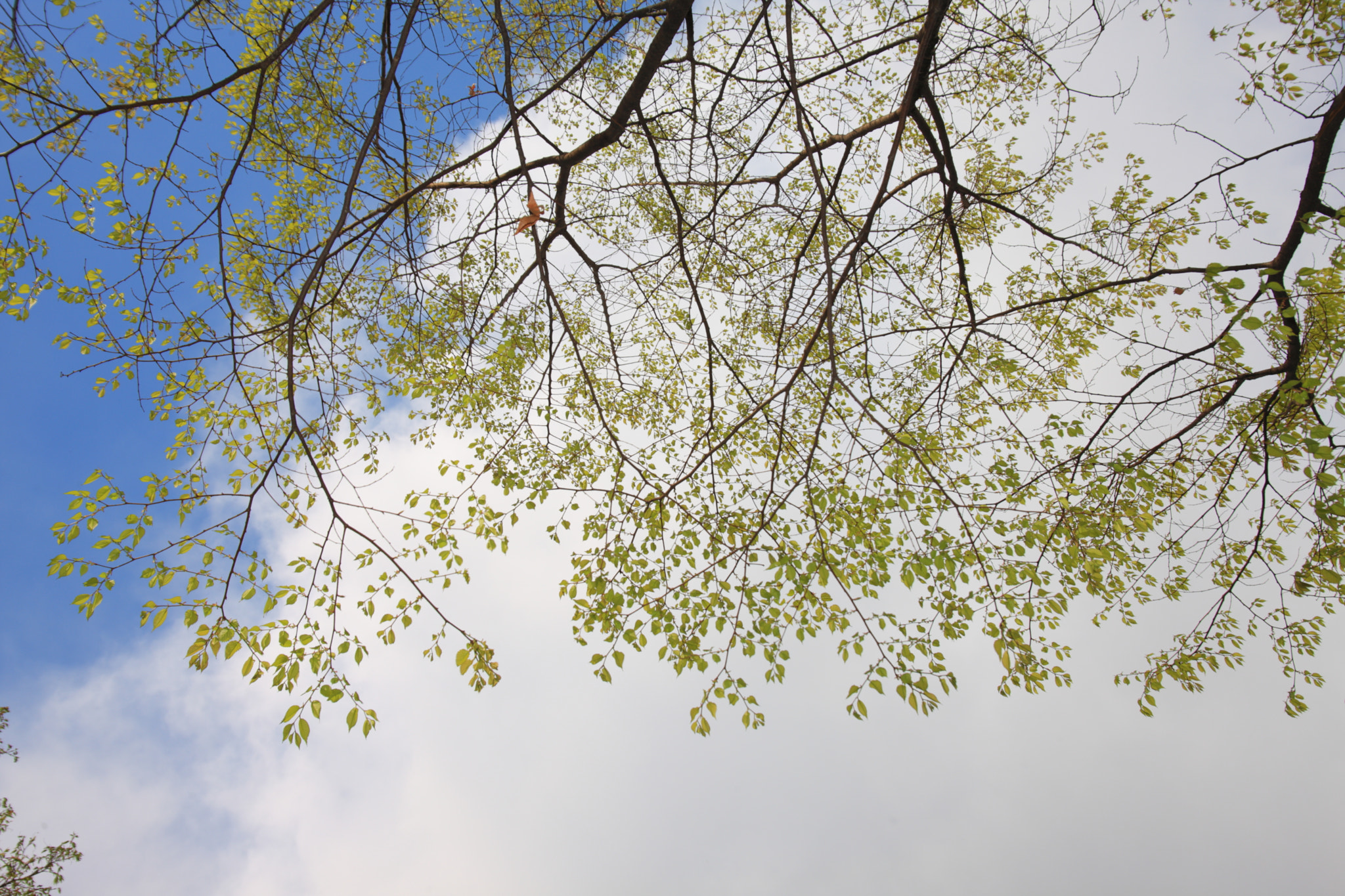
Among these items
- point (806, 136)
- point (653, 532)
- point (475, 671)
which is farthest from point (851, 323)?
point (475, 671)

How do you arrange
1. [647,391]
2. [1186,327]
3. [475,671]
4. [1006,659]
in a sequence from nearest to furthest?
[1006,659]
[475,671]
[1186,327]
[647,391]

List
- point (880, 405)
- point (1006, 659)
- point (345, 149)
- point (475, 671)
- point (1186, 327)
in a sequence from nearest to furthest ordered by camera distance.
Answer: point (1006, 659) < point (475, 671) < point (880, 405) < point (345, 149) < point (1186, 327)

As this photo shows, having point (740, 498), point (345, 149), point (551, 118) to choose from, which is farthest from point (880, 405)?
point (551, 118)

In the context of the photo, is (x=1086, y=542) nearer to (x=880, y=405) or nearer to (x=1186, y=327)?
(x=880, y=405)

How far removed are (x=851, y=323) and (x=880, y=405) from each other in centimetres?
245

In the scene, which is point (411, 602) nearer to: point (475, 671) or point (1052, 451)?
point (475, 671)

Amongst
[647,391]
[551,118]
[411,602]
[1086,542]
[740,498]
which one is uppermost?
[551,118]

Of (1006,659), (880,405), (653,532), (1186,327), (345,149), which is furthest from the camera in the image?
(1186,327)

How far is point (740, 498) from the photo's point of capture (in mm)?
5633

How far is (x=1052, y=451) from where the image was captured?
580 cm

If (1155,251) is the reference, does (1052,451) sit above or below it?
below

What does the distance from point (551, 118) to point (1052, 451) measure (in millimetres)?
7582

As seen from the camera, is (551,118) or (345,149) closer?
(345,149)

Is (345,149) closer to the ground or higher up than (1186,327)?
higher up
